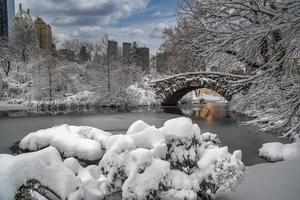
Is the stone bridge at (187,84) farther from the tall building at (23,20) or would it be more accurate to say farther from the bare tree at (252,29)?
the tall building at (23,20)

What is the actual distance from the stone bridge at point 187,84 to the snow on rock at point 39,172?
826 inches

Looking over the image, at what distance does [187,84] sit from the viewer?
2847 centimetres

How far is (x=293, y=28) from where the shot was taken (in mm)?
3918

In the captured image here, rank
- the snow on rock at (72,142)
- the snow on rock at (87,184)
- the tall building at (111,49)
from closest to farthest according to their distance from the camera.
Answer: the snow on rock at (87,184), the snow on rock at (72,142), the tall building at (111,49)

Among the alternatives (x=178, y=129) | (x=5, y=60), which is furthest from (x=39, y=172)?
(x=5, y=60)

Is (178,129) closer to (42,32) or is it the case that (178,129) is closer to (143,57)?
(143,57)

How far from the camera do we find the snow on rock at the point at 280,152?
8.67m

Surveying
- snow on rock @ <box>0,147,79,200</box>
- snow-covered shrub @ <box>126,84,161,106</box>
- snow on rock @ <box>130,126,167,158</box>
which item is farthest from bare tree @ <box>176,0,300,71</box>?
snow-covered shrub @ <box>126,84,161,106</box>

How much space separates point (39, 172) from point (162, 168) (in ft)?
5.07

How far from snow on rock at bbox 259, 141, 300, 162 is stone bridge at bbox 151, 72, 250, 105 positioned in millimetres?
14107

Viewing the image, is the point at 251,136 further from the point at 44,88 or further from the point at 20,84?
the point at 20,84

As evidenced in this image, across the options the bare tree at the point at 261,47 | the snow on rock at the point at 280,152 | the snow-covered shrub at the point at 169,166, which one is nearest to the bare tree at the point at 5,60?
the snow on rock at the point at 280,152

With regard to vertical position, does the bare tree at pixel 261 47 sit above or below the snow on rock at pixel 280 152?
above

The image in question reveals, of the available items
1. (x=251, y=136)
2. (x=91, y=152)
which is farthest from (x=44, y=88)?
(x=91, y=152)
